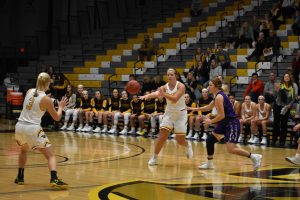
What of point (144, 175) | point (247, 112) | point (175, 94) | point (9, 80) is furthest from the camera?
point (9, 80)

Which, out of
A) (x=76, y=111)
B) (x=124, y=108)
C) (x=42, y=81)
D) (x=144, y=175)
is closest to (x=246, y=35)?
(x=124, y=108)

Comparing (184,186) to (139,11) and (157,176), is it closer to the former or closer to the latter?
(157,176)

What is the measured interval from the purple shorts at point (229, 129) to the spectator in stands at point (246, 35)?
35.1 ft

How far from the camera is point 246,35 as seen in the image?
848 inches

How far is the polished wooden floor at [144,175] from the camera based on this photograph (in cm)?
848

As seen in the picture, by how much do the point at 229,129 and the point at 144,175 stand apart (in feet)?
6.06

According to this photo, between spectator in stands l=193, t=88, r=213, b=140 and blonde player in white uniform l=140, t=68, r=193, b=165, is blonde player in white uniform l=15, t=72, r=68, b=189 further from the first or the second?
spectator in stands l=193, t=88, r=213, b=140

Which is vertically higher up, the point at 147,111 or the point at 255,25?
the point at 255,25

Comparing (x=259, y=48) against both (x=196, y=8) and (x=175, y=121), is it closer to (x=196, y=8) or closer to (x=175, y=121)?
(x=196, y=8)

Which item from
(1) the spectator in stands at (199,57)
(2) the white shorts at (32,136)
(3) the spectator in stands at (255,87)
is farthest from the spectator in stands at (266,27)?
(2) the white shorts at (32,136)

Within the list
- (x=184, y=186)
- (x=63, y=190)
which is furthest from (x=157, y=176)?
(x=63, y=190)

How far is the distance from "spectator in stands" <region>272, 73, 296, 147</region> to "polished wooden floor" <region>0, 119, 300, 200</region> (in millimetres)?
1021

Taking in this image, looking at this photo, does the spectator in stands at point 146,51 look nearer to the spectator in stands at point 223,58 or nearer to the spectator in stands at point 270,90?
the spectator in stands at point 223,58

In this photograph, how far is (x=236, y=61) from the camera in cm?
2095
